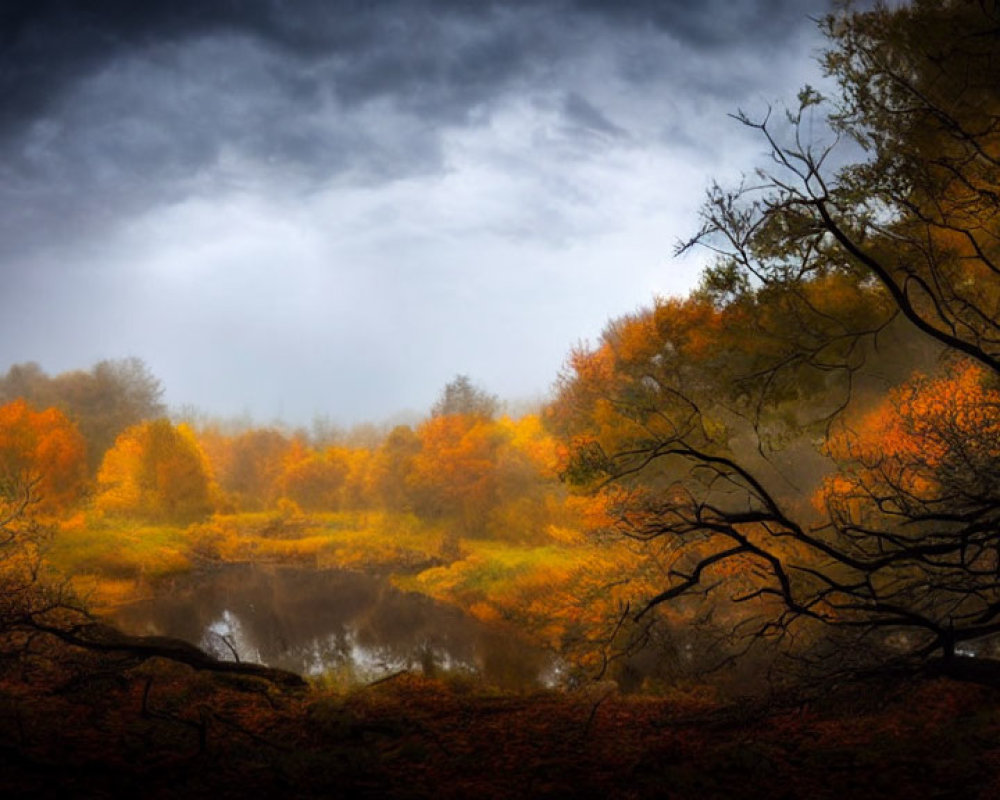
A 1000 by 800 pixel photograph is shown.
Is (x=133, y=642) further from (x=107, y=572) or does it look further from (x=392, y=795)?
(x=107, y=572)

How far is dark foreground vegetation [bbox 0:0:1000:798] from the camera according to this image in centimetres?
774

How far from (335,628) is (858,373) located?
2317 cm

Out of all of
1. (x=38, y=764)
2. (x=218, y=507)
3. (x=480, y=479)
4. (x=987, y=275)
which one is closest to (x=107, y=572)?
(x=218, y=507)

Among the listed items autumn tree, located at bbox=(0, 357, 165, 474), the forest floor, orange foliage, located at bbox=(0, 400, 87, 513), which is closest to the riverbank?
orange foliage, located at bbox=(0, 400, 87, 513)

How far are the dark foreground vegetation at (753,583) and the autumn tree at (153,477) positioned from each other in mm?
11760

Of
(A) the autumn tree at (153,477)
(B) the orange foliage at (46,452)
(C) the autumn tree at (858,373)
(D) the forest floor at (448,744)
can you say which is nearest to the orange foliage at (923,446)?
(C) the autumn tree at (858,373)

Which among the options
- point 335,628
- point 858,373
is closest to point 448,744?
point 858,373

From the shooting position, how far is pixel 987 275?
1441 centimetres

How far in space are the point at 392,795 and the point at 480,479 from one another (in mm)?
33065

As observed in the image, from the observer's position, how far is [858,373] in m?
20.5

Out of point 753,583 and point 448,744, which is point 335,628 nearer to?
point 753,583

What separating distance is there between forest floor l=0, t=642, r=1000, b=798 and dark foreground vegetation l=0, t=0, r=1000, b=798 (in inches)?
2.3

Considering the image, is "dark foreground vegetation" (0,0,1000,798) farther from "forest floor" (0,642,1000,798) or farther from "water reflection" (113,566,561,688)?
"water reflection" (113,566,561,688)

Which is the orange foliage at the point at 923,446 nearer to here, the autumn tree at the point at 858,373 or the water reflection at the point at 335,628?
the autumn tree at the point at 858,373
